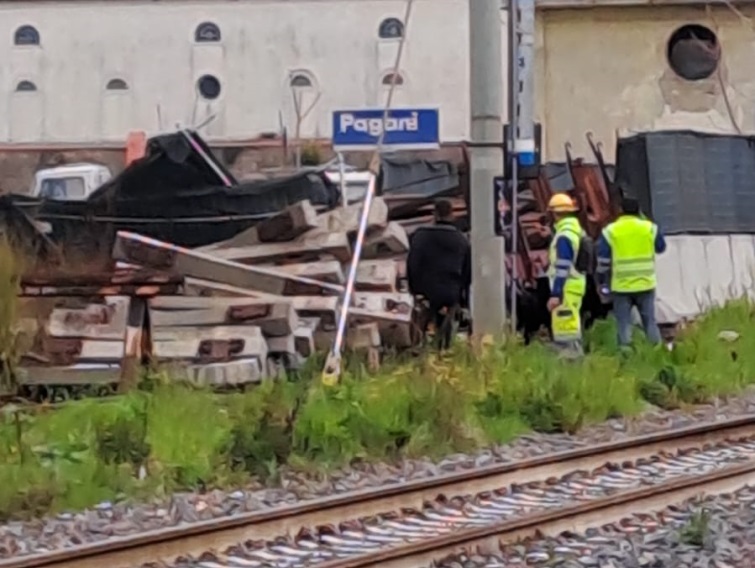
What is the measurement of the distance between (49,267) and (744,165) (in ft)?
31.0

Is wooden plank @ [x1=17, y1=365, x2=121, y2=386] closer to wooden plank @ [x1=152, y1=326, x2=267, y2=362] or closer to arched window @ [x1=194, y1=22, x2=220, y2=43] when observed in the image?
wooden plank @ [x1=152, y1=326, x2=267, y2=362]

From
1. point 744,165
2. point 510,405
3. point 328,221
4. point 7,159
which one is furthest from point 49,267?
point 7,159

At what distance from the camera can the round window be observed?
46750 millimetres

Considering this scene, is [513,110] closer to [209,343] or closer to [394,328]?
[394,328]

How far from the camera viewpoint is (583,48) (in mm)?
42719

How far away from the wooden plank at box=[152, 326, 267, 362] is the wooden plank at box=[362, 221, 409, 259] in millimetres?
2527

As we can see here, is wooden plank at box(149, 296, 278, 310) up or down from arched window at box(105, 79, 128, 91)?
down

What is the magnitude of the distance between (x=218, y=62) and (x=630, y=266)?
102 ft

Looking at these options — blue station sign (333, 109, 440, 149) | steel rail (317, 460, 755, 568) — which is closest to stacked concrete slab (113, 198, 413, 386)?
blue station sign (333, 109, 440, 149)

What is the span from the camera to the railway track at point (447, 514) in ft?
27.9

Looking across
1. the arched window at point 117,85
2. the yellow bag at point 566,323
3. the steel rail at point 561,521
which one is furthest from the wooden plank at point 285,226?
the arched window at point 117,85

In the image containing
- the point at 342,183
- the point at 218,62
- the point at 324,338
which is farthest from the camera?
the point at 218,62

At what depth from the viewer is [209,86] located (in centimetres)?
4688

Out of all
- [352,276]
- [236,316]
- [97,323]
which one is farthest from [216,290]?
[352,276]
